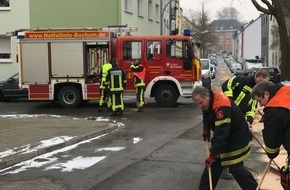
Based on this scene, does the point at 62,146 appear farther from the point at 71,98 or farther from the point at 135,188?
the point at 71,98

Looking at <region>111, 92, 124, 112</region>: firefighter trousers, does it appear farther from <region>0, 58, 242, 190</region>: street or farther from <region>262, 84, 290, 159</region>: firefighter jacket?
<region>262, 84, 290, 159</region>: firefighter jacket

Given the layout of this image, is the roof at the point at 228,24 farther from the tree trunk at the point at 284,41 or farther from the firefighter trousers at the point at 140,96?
the firefighter trousers at the point at 140,96

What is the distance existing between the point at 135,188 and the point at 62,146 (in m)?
3.43

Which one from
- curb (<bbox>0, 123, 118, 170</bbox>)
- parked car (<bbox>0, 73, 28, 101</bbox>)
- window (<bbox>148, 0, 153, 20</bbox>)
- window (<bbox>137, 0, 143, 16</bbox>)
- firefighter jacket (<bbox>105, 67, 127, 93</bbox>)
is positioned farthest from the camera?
window (<bbox>148, 0, 153, 20</bbox>)

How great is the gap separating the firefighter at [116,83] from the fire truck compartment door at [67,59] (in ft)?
9.03

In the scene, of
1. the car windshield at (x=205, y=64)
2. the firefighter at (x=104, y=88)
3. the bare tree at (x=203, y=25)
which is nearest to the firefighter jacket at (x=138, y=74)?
the firefighter at (x=104, y=88)

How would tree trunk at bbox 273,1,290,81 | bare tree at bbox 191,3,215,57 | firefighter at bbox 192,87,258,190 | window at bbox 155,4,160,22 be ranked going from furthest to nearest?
bare tree at bbox 191,3,215,57 < window at bbox 155,4,160,22 < tree trunk at bbox 273,1,290,81 < firefighter at bbox 192,87,258,190

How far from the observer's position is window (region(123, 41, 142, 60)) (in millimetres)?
17281

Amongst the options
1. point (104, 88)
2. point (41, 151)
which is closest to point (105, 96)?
point (104, 88)

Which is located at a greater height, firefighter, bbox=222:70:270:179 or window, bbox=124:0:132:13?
window, bbox=124:0:132:13

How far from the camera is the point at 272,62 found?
69250 millimetres

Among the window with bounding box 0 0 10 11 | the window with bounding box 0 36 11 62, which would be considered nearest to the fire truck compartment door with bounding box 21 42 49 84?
the window with bounding box 0 36 11 62

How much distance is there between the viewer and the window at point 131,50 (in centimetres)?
1728

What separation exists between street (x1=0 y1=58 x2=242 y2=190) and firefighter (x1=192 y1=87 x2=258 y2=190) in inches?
49.7
